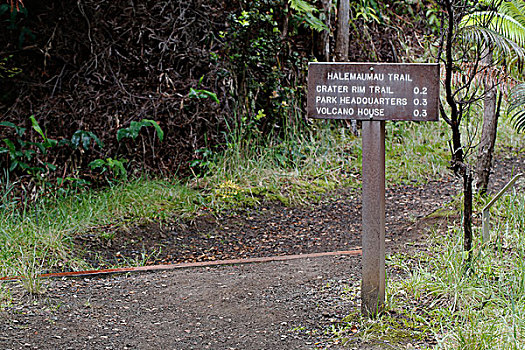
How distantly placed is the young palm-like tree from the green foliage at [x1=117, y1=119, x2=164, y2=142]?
3.52m

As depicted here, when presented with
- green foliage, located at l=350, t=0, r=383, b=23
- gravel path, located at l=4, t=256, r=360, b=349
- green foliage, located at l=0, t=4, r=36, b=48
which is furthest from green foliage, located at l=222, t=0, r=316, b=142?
gravel path, located at l=4, t=256, r=360, b=349

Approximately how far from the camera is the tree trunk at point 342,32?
314 inches

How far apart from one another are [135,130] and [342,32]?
3381 millimetres

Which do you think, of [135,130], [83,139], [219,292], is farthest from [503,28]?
[83,139]

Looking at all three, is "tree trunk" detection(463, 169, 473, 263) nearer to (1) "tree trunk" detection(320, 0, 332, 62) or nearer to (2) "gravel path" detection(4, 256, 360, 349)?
(2) "gravel path" detection(4, 256, 360, 349)

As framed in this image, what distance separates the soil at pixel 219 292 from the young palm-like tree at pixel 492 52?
77cm

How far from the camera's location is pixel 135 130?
6.60m

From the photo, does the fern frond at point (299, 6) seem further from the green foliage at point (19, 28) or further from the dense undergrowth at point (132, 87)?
the green foliage at point (19, 28)

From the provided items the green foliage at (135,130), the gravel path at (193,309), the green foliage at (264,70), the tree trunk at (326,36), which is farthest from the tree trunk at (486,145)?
the green foliage at (135,130)

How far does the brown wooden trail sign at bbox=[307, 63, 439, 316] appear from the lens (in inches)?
126

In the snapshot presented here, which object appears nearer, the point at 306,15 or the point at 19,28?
the point at 19,28

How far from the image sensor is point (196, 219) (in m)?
5.82

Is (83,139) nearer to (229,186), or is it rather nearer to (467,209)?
(229,186)

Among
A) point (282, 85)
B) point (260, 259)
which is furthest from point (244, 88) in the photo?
point (260, 259)
